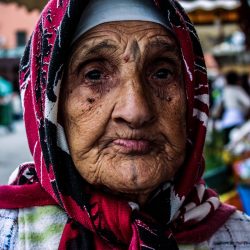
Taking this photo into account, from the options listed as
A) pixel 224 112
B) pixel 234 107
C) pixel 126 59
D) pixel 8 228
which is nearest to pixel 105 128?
pixel 126 59

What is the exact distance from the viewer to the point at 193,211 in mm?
1540

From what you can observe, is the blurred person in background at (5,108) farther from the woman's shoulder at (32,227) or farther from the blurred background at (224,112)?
the woman's shoulder at (32,227)

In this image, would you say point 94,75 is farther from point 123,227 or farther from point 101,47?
point 123,227

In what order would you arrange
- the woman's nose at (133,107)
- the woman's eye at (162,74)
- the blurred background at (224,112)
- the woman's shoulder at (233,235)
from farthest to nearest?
the blurred background at (224,112) < the woman's shoulder at (233,235) < the woman's eye at (162,74) < the woman's nose at (133,107)

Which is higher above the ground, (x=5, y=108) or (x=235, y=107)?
(x=235, y=107)

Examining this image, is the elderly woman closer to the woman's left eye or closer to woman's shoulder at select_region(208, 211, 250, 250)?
the woman's left eye

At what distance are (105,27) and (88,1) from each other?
0.10 meters

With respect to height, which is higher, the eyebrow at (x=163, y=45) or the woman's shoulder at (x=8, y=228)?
the eyebrow at (x=163, y=45)

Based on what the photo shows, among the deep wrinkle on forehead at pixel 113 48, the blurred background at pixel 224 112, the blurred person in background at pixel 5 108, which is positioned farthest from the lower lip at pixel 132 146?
the blurred person in background at pixel 5 108

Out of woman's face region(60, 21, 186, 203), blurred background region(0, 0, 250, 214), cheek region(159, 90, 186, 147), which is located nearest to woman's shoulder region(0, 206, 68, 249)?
woman's face region(60, 21, 186, 203)

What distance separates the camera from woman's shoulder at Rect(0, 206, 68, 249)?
1.37 meters

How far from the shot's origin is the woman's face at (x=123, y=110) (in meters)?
1.32

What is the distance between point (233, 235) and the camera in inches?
62.5

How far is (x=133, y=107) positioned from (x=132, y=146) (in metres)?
0.12
